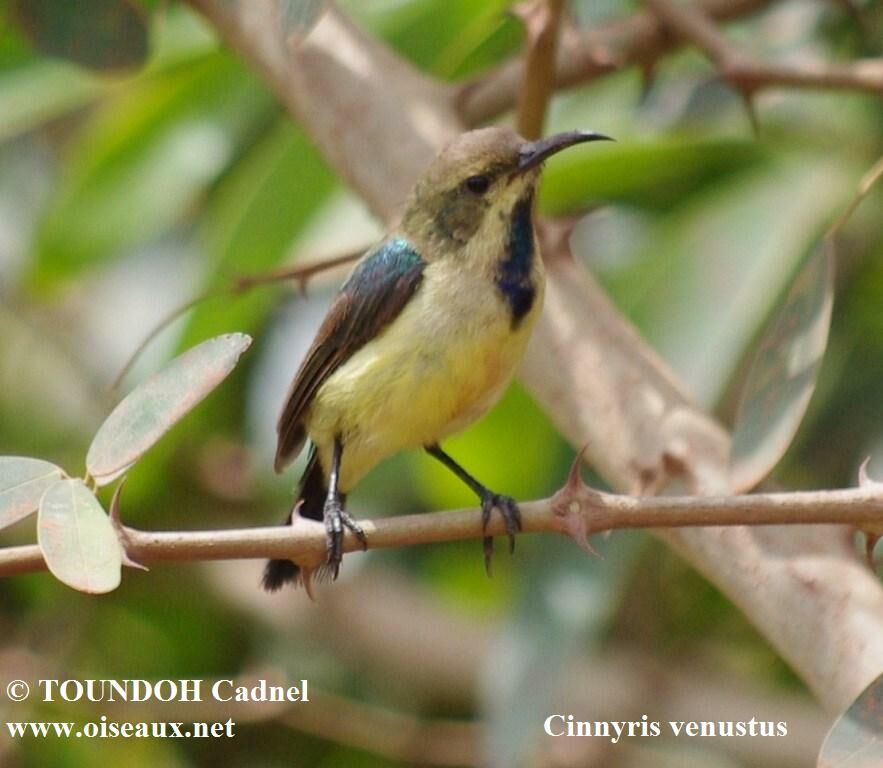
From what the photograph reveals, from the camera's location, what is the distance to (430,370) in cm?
317

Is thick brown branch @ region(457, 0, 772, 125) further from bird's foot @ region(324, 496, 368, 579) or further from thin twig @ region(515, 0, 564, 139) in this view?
bird's foot @ region(324, 496, 368, 579)

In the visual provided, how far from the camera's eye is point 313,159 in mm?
4727

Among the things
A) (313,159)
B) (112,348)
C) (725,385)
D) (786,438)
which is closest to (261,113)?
(313,159)

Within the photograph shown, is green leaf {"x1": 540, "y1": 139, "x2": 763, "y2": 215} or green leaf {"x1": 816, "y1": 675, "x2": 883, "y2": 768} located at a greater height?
green leaf {"x1": 540, "y1": 139, "x2": 763, "y2": 215}

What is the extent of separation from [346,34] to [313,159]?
107 centimetres

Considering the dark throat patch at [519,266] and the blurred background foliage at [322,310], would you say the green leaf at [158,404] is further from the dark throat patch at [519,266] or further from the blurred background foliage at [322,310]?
the blurred background foliage at [322,310]

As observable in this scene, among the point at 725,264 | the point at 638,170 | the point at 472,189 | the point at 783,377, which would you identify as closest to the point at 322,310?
the point at 638,170

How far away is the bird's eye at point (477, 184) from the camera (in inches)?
132

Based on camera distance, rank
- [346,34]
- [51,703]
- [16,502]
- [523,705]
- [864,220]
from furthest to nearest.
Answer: [864,220]
[51,703]
[523,705]
[346,34]
[16,502]

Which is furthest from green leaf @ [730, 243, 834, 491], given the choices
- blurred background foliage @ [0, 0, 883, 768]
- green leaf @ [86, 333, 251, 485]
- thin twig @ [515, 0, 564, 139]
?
blurred background foliage @ [0, 0, 883, 768]

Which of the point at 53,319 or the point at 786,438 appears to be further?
the point at 53,319

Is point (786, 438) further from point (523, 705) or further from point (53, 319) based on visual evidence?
point (53, 319)

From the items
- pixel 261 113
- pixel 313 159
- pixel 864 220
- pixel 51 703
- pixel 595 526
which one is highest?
pixel 261 113

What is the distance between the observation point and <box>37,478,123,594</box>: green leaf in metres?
2.12
